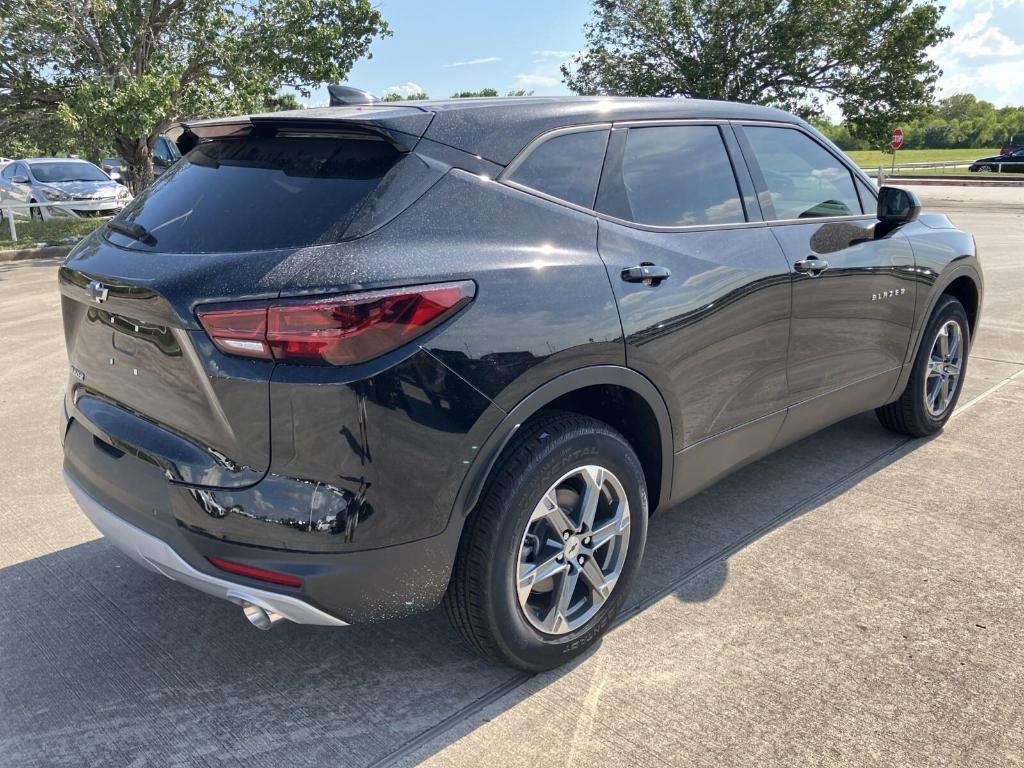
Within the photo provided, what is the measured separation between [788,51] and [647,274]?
29.6 meters

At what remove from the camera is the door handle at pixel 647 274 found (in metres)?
2.78

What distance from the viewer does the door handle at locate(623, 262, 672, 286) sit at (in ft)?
9.12

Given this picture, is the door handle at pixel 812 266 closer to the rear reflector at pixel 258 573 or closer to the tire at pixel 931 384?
the tire at pixel 931 384

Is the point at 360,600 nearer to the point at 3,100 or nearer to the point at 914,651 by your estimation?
the point at 914,651

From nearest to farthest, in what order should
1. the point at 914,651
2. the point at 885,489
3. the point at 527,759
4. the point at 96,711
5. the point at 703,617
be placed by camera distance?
the point at 527,759 → the point at 96,711 → the point at 914,651 → the point at 703,617 → the point at 885,489

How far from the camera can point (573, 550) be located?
2740 mm

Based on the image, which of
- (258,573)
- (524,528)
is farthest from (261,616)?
(524,528)

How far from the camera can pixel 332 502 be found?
2217 mm

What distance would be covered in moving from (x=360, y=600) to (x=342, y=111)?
152cm

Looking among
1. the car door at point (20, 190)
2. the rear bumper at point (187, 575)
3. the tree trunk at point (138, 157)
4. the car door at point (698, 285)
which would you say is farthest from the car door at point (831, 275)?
the car door at point (20, 190)

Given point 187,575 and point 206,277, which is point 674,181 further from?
point 187,575

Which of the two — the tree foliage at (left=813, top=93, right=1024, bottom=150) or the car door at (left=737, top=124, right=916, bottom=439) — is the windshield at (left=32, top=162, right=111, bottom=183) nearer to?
the car door at (left=737, top=124, right=916, bottom=439)

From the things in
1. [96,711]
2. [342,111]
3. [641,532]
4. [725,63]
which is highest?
[725,63]

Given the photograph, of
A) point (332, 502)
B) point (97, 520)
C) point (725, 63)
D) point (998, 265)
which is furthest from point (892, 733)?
point (725, 63)
